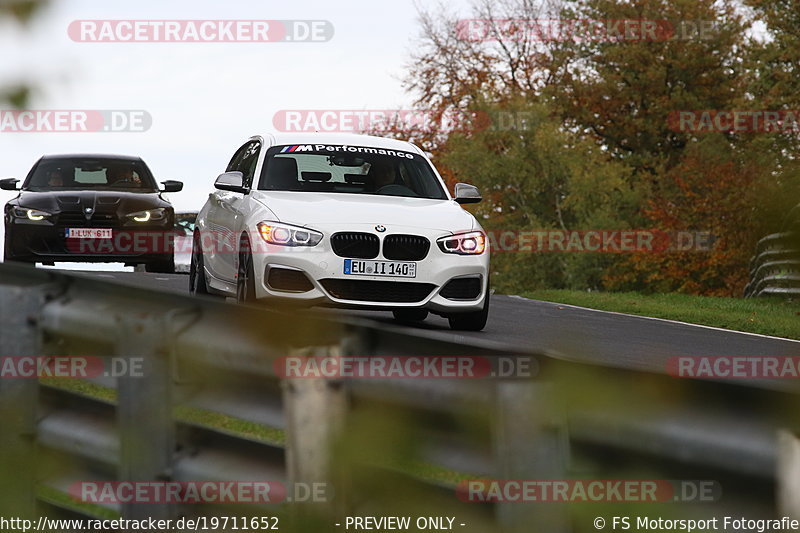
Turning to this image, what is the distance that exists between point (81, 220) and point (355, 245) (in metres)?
7.72

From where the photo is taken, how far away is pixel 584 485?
2299 mm

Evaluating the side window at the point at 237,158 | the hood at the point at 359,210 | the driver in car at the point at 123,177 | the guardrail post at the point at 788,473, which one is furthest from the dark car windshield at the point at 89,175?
the guardrail post at the point at 788,473

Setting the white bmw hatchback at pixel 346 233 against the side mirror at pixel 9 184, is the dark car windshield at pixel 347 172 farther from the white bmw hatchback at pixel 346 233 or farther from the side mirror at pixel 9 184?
the side mirror at pixel 9 184

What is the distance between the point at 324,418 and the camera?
293 centimetres

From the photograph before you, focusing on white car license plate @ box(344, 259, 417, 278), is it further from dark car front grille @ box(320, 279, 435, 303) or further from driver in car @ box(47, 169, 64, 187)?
driver in car @ box(47, 169, 64, 187)

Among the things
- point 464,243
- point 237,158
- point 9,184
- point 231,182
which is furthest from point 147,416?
point 9,184

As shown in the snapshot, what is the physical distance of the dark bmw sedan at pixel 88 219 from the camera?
1730 centimetres

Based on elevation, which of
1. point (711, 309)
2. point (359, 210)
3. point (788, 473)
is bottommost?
point (711, 309)

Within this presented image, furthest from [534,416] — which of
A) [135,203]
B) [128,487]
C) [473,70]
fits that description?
[473,70]

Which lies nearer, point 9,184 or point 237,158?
point 237,158

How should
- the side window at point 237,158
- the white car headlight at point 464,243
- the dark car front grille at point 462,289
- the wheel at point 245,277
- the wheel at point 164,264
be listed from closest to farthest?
the wheel at point 245,277, the white car headlight at point 464,243, the dark car front grille at point 462,289, the side window at point 237,158, the wheel at point 164,264

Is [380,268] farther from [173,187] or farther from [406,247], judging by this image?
[173,187]

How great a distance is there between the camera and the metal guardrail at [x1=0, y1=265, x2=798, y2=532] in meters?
2.19

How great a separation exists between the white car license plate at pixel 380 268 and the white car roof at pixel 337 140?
1.83m
